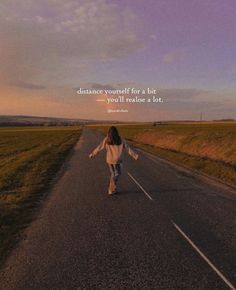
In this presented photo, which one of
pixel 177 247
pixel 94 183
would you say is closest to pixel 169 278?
pixel 177 247

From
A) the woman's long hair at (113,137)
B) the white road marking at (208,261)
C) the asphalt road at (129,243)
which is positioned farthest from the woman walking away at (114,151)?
the white road marking at (208,261)

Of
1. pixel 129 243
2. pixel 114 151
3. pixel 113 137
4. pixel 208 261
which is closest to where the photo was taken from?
pixel 208 261

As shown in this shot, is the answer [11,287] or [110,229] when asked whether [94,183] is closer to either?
[110,229]

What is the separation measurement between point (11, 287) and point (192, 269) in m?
2.67

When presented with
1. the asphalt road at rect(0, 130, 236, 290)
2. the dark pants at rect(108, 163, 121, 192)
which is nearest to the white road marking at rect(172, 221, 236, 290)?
the asphalt road at rect(0, 130, 236, 290)

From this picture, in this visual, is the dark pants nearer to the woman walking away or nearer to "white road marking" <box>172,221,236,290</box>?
the woman walking away

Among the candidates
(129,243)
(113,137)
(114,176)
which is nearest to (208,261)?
(129,243)

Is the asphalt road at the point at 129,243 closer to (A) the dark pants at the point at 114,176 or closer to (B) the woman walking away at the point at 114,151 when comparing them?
(A) the dark pants at the point at 114,176

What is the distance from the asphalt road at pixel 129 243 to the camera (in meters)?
5.39

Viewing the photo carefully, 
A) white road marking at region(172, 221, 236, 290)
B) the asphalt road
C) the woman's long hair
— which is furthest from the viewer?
the woman's long hair

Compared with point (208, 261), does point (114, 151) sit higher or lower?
higher

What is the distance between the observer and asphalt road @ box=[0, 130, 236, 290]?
5391 millimetres

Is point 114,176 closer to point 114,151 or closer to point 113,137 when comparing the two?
point 114,151

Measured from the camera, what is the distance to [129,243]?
700cm
